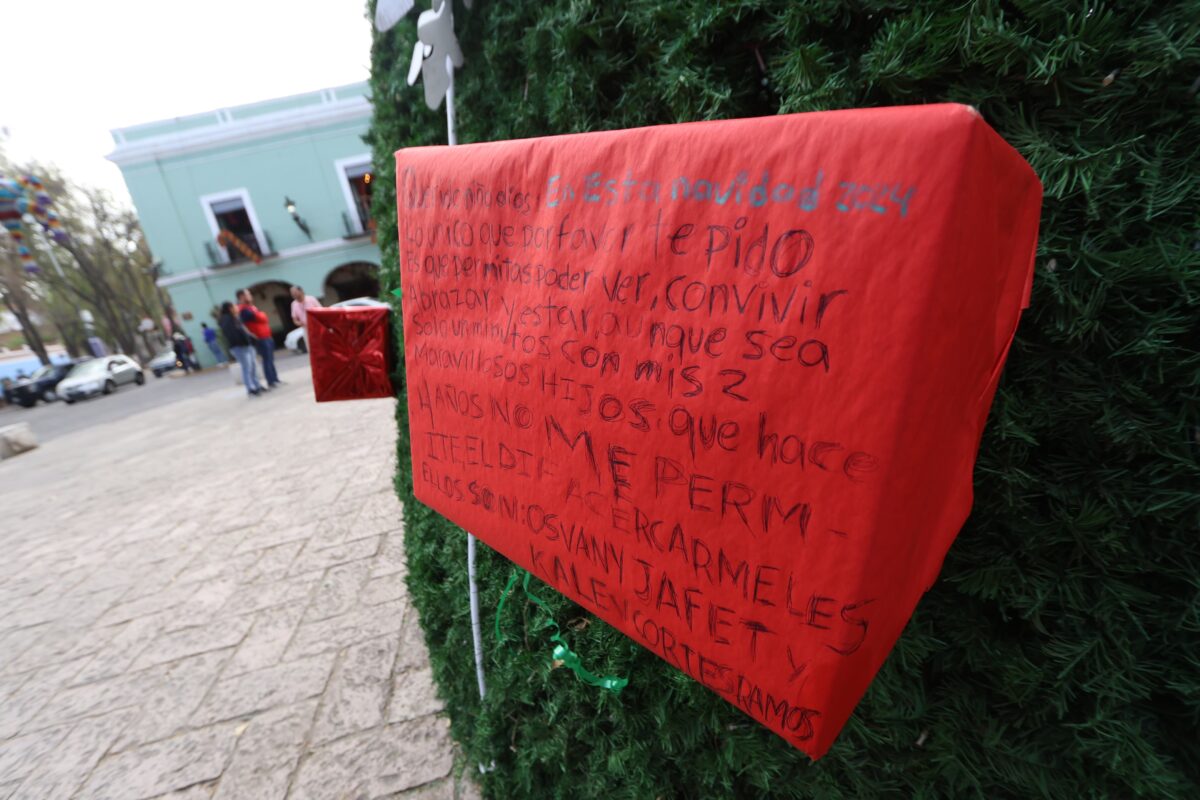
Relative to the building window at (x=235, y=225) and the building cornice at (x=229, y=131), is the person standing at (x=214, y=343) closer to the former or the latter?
the building window at (x=235, y=225)

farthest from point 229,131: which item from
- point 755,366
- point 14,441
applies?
point 755,366

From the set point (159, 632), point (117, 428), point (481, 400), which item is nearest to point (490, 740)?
point (481, 400)

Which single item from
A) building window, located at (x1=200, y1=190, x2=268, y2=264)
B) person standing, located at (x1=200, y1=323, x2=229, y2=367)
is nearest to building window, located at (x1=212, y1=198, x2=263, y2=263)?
building window, located at (x1=200, y1=190, x2=268, y2=264)

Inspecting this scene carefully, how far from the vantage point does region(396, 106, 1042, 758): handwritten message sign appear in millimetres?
500

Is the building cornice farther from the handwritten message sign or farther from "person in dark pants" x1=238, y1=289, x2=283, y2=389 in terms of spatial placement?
the handwritten message sign

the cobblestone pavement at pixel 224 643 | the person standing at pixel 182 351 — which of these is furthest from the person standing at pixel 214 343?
the cobblestone pavement at pixel 224 643

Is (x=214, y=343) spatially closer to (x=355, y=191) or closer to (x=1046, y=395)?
(x=355, y=191)

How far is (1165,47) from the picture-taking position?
0.53 m

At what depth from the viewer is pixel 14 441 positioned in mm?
9539

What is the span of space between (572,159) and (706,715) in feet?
3.35

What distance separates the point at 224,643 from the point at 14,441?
35.5 ft

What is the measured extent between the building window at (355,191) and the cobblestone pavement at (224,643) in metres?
16.6

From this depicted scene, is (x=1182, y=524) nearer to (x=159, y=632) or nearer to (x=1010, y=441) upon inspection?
(x=1010, y=441)

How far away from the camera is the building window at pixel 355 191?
63.0 feet
